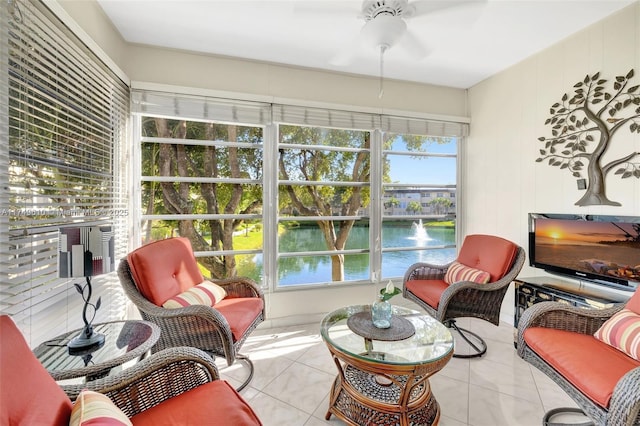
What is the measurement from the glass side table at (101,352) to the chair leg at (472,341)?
2256 mm

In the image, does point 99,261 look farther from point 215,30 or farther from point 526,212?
point 526,212

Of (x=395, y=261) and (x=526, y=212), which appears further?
(x=395, y=261)

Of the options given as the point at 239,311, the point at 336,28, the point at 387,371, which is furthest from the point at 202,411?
the point at 336,28

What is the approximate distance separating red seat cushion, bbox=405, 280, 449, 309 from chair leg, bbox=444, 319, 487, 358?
231 millimetres

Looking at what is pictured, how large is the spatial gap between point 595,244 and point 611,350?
106cm

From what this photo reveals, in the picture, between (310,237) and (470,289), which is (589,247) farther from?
(310,237)

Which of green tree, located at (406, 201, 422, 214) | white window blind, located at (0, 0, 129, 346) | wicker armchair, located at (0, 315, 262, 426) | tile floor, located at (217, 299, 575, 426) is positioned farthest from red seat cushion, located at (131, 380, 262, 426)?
green tree, located at (406, 201, 422, 214)

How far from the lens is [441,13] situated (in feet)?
6.19

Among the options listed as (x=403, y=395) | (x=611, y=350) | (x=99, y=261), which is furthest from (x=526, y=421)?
(x=99, y=261)

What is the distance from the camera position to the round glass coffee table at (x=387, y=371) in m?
1.47

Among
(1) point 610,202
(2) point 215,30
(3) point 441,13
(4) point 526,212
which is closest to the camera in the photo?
(3) point 441,13

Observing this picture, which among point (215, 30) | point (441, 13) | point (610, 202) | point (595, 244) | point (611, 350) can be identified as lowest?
point (611, 350)

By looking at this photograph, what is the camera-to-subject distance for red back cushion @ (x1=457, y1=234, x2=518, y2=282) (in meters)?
2.47

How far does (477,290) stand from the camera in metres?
2.35
